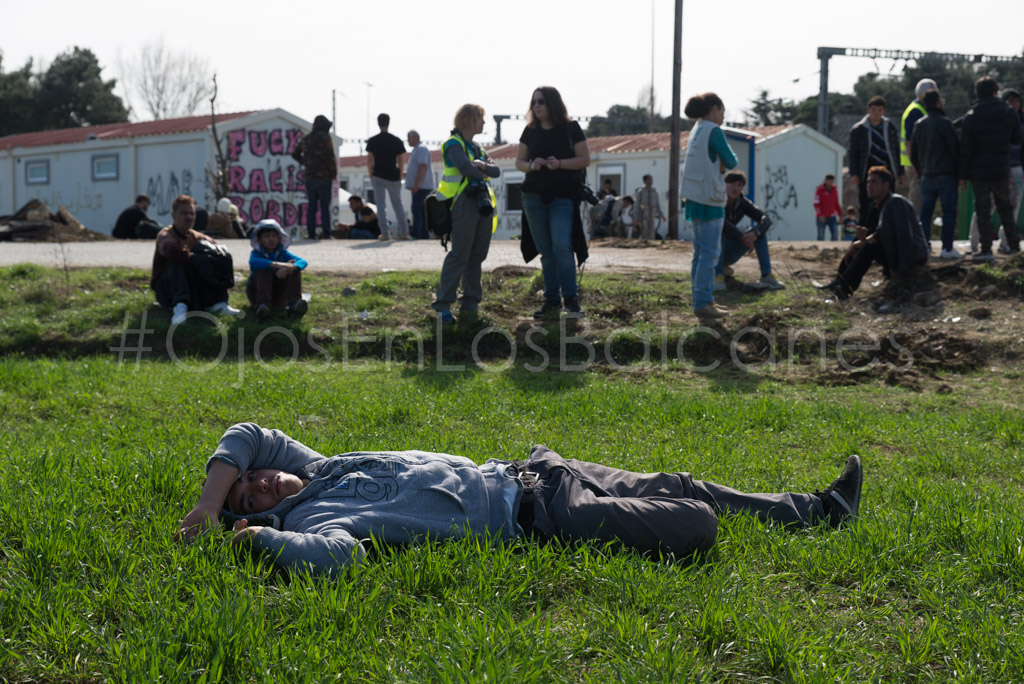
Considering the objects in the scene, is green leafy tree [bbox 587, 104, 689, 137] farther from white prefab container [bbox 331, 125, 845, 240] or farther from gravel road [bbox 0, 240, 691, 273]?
gravel road [bbox 0, 240, 691, 273]

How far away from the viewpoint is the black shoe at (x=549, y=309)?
9602 mm

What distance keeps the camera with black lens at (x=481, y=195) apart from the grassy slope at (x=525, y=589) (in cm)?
377

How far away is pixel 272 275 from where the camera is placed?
32.0 ft

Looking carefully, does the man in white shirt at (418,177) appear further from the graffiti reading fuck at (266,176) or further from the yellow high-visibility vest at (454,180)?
the graffiti reading fuck at (266,176)

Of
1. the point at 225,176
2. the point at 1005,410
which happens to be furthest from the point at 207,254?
the point at 225,176

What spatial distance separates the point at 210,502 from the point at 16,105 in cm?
5942

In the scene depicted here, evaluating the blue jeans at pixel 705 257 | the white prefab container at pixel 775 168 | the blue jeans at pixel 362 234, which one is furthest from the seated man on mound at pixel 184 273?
the white prefab container at pixel 775 168

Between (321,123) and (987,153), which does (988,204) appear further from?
(321,123)

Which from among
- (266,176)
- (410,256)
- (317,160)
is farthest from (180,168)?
(410,256)

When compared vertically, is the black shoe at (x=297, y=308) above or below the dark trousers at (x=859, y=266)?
below

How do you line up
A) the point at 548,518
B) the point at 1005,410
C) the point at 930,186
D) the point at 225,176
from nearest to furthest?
1. the point at 548,518
2. the point at 1005,410
3. the point at 930,186
4. the point at 225,176

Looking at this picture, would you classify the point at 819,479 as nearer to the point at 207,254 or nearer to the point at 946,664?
the point at 946,664

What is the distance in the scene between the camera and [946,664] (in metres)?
2.86

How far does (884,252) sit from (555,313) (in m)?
4.17
